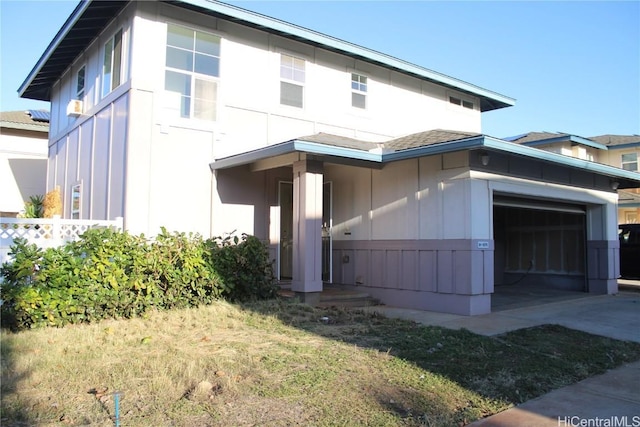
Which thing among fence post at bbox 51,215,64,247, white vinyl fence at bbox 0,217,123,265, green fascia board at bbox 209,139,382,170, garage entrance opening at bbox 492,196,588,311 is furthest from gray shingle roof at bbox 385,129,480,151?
fence post at bbox 51,215,64,247

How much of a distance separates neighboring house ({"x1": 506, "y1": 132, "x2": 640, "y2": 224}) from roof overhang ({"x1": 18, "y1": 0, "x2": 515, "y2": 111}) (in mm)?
8344

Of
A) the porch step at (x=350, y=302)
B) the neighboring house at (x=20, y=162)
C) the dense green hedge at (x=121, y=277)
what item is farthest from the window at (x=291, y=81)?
the neighboring house at (x=20, y=162)

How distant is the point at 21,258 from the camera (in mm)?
7184

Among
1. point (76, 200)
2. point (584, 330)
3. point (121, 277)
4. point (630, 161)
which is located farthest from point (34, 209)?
point (630, 161)

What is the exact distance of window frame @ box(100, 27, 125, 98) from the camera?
10860 mm

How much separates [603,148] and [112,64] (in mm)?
23683

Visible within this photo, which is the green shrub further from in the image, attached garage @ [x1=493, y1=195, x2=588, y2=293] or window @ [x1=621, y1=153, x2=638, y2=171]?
window @ [x1=621, y1=153, x2=638, y2=171]

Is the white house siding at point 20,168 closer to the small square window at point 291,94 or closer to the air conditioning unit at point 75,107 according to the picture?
the air conditioning unit at point 75,107

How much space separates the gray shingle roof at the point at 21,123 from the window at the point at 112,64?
9.68 metres

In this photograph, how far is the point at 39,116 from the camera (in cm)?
2211

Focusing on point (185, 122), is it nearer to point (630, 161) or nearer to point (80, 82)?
point (80, 82)

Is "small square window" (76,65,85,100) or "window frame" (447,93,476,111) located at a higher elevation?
"window frame" (447,93,476,111)

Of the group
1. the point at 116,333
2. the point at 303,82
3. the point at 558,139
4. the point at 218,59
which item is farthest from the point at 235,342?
the point at 558,139

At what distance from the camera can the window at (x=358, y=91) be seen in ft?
44.9
